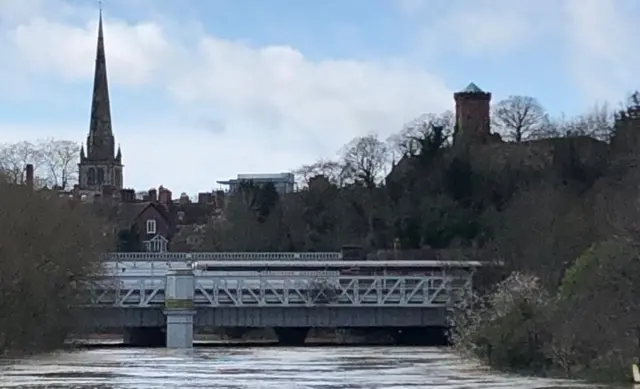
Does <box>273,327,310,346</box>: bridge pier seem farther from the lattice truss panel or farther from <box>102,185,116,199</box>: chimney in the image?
<box>102,185,116,199</box>: chimney

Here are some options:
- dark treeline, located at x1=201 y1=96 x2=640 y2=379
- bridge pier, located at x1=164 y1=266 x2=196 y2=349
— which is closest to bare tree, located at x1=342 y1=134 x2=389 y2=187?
dark treeline, located at x1=201 y1=96 x2=640 y2=379

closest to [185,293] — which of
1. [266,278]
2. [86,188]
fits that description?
[266,278]

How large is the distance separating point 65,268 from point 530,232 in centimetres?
2383

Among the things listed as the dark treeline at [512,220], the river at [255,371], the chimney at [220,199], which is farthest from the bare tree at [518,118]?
the river at [255,371]

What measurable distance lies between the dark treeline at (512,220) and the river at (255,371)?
1.92 metres

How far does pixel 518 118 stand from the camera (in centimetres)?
14325

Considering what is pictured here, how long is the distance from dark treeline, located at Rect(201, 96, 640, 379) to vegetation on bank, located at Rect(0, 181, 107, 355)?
744 inches

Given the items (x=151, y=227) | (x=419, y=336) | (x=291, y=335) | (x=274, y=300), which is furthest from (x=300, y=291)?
(x=151, y=227)

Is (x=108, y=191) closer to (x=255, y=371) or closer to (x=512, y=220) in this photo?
(x=512, y=220)

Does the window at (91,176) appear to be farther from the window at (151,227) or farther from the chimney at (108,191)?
the window at (151,227)

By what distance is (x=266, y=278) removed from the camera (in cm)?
9519

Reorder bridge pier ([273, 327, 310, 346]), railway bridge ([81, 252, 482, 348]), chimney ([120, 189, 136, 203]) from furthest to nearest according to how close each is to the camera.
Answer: chimney ([120, 189, 136, 203]) → bridge pier ([273, 327, 310, 346]) → railway bridge ([81, 252, 482, 348])

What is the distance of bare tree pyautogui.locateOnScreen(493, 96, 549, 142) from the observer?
141625 millimetres

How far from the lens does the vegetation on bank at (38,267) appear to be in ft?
224
